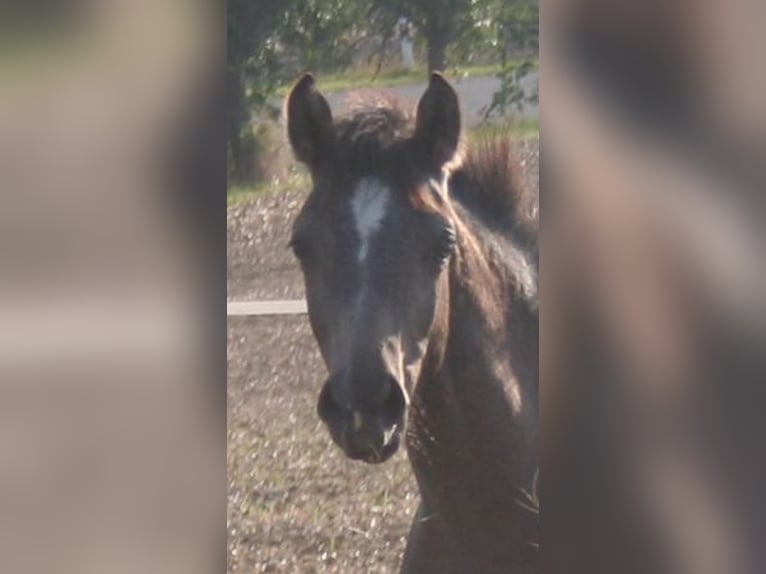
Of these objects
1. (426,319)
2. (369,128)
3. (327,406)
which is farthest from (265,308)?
(426,319)

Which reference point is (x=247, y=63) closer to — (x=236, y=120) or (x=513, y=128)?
(x=236, y=120)

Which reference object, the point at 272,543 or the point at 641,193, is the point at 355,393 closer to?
the point at 272,543

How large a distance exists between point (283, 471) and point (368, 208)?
1.13 ft

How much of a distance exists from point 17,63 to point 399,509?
0.54m

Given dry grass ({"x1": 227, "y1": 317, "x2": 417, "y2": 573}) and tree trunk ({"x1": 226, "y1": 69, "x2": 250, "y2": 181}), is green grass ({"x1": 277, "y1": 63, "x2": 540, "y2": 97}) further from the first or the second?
dry grass ({"x1": 227, "y1": 317, "x2": 417, "y2": 573})

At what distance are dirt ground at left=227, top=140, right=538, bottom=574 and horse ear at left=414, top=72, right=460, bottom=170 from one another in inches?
3.4

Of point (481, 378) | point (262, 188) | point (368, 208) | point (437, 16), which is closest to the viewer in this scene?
point (437, 16)

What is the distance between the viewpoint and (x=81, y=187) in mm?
1098

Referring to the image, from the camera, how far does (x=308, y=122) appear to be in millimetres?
1243

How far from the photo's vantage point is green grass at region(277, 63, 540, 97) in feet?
3.88

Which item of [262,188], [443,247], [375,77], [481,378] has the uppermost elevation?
[375,77]

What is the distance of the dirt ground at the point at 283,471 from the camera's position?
1.19 meters

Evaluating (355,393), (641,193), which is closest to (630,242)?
(641,193)

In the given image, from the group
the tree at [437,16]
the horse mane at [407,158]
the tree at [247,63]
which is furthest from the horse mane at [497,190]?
the tree at [247,63]
